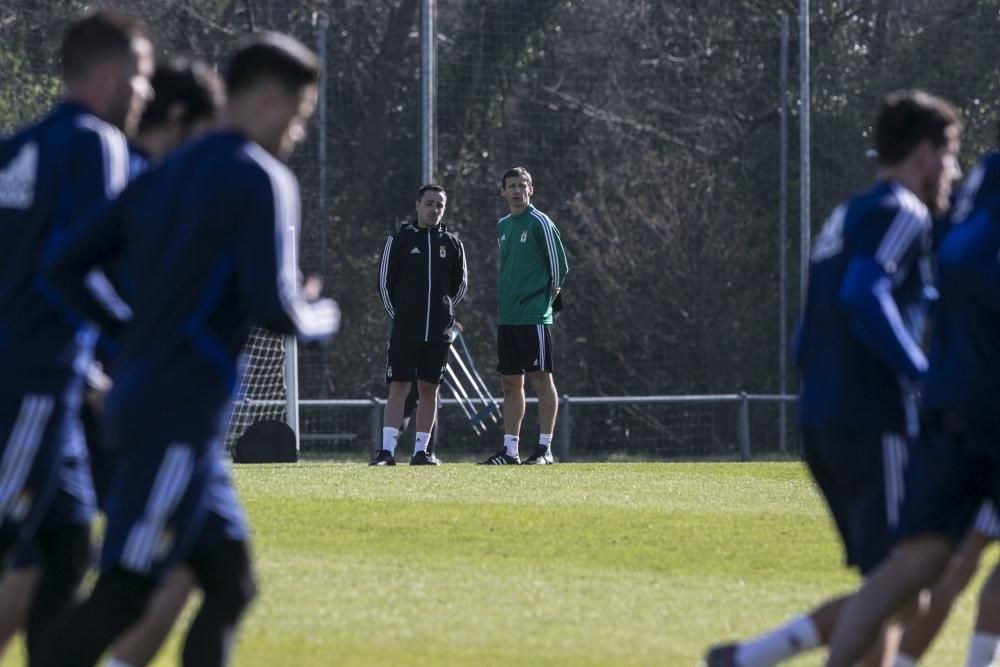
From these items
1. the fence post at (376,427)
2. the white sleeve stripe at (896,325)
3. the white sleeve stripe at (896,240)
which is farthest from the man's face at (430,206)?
the white sleeve stripe at (896,325)

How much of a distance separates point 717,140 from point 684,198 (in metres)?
1.05

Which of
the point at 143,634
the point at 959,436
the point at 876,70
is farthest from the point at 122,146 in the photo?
the point at 876,70

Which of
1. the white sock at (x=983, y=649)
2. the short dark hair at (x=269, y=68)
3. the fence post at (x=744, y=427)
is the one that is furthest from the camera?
the fence post at (x=744, y=427)

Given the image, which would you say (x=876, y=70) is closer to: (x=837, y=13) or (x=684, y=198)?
(x=837, y=13)

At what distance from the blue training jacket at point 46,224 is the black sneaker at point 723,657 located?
2089 millimetres

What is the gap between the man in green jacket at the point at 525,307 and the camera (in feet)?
53.8

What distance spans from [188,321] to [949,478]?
7.43 ft

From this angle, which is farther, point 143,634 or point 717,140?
point 717,140

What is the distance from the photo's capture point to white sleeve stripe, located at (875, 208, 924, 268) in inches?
226

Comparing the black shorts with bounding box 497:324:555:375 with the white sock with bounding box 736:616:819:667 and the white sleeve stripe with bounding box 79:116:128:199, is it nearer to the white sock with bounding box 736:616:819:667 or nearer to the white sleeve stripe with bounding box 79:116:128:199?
the white sock with bounding box 736:616:819:667

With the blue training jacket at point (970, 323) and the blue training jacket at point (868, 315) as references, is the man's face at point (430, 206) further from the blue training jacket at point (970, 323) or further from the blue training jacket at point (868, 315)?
the blue training jacket at point (970, 323)

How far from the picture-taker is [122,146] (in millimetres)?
5715

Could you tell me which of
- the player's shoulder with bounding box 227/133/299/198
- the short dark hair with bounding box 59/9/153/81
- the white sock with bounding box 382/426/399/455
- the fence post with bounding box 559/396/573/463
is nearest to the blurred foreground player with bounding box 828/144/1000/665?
the player's shoulder with bounding box 227/133/299/198

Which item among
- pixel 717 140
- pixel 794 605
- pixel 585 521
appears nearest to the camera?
pixel 794 605
